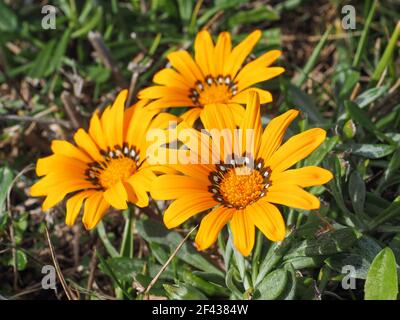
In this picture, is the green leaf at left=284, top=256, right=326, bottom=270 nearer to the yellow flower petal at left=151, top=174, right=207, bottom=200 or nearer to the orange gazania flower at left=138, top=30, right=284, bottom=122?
the yellow flower petal at left=151, top=174, right=207, bottom=200

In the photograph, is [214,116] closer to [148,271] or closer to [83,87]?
[148,271]

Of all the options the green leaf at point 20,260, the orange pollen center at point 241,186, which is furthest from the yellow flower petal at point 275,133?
the green leaf at point 20,260

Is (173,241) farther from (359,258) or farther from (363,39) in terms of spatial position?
(363,39)

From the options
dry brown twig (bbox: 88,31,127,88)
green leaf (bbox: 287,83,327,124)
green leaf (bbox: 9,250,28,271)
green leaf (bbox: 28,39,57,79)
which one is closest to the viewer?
green leaf (bbox: 9,250,28,271)

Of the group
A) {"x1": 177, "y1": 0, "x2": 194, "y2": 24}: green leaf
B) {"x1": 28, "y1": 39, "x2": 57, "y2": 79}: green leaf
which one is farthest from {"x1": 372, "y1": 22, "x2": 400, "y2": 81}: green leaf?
{"x1": 28, "y1": 39, "x2": 57, "y2": 79}: green leaf

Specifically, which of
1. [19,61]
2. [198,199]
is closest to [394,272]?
[198,199]
